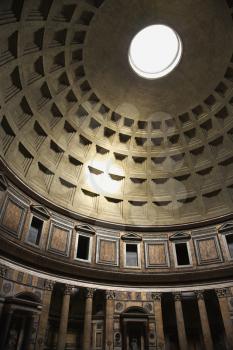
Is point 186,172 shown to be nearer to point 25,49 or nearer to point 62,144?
point 62,144

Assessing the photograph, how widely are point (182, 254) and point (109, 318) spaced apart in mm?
6926

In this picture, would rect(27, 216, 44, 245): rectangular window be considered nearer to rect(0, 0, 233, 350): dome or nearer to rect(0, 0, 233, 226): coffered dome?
rect(0, 0, 233, 350): dome

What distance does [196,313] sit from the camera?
19344 millimetres

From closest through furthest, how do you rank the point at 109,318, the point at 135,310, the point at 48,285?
the point at 48,285 < the point at 109,318 < the point at 135,310

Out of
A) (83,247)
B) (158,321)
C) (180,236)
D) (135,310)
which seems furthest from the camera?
(180,236)

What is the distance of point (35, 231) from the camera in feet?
56.2

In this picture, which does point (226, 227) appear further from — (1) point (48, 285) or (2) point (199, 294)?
(1) point (48, 285)

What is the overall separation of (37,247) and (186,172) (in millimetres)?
12744

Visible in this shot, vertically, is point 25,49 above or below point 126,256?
above

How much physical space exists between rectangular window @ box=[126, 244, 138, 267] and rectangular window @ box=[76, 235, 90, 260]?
9.91 ft

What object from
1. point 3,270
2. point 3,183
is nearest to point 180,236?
point 3,270

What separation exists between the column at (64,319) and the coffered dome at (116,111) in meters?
5.47

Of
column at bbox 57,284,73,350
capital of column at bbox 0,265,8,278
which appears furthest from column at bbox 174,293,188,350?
capital of column at bbox 0,265,8,278

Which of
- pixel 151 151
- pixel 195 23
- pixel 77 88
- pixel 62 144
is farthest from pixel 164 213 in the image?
pixel 195 23
